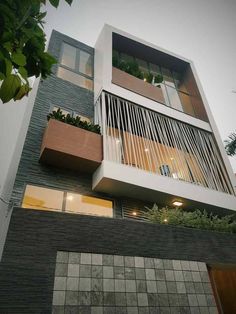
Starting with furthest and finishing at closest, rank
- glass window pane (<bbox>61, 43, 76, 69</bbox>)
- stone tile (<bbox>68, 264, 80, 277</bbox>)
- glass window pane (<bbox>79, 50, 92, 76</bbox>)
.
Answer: glass window pane (<bbox>79, 50, 92, 76</bbox>), glass window pane (<bbox>61, 43, 76, 69</bbox>), stone tile (<bbox>68, 264, 80, 277</bbox>)

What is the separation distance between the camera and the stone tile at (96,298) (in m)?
3.09

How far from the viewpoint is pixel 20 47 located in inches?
58.2

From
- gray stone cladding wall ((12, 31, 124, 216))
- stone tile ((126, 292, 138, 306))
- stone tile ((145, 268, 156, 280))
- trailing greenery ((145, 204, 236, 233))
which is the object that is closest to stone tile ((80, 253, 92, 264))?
stone tile ((126, 292, 138, 306))

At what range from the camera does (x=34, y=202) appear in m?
5.49

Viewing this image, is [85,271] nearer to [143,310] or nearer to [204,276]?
[143,310]

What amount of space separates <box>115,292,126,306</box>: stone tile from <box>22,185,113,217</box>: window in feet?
9.21

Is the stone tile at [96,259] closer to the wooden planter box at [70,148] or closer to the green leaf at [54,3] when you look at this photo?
the wooden planter box at [70,148]

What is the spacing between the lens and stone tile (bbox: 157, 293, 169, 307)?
3.42 m

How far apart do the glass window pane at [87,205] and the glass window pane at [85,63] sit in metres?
5.76

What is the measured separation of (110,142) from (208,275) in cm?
427

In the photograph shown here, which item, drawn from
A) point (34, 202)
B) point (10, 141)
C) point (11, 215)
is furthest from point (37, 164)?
point (11, 215)

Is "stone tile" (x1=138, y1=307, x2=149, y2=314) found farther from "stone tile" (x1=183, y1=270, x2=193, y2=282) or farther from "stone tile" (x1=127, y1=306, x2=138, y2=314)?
"stone tile" (x1=183, y1=270, x2=193, y2=282)

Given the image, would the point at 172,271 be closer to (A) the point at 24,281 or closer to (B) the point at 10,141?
(A) the point at 24,281

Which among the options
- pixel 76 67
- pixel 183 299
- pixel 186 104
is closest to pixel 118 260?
pixel 183 299
